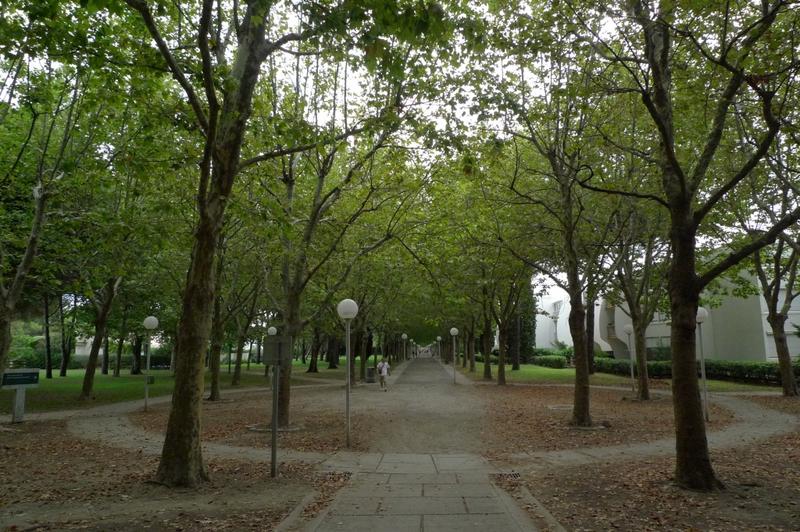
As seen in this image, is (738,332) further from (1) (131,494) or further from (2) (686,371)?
(1) (131,494)

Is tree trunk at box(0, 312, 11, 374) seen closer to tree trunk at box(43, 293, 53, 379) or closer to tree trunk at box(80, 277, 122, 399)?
tree trunk at box(80, 277, 122, 399)

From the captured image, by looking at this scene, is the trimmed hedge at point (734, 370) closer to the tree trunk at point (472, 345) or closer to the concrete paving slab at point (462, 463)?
the tree trunk at point (472, 345)

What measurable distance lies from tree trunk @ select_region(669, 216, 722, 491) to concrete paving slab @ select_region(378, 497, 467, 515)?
3056 millimetres

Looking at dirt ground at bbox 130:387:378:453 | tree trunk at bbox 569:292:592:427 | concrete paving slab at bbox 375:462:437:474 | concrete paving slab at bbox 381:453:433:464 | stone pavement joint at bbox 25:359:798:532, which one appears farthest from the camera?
tree trunk at bbox 569:292:592:427

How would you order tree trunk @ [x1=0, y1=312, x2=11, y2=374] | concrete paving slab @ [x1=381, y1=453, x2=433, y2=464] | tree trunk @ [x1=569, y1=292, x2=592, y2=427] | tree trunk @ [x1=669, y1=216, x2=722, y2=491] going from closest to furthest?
tree trunk @ [x1=669, y1=216, x2=722, y2=491], concrete paving slab @ [x1=381, y1=453, x2=433, y2=464], tree trunk @ [x1=0, y1=312, x2=11, y2=374], tree trunk @ [x1=569, y1=292, x2=592, y2=427]

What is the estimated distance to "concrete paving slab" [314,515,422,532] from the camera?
222 inches

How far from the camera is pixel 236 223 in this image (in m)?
17.8

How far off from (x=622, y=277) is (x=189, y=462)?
16.0 meters

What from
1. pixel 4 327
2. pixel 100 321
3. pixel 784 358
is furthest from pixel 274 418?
pixel 784 358

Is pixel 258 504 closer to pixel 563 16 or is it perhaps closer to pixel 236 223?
pixel 563 16

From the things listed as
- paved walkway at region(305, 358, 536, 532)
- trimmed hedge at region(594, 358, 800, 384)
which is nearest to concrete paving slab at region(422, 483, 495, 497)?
paved walkway at region(305, 358, 536, 532)

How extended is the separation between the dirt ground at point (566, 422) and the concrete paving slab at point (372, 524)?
15.8ft

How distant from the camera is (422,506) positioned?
6.56 meters

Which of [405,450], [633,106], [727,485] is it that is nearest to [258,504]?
[405,450]
